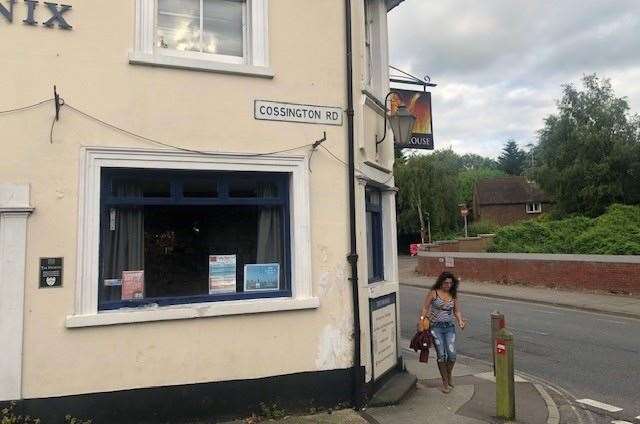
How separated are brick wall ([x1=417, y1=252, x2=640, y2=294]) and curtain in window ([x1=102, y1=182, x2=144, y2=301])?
57.9 feet

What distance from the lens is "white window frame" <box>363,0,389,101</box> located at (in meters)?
8.48

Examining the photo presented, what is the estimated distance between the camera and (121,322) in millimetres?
5672

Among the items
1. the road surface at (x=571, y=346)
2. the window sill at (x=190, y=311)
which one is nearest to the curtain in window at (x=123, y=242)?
the window sill at (x=190, y=311)

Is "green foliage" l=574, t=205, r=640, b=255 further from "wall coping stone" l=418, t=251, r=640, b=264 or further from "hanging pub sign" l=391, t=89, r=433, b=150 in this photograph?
"hanging pub sign" l=391, t=89, r=433, b=150

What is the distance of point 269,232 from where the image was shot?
671 centimetres

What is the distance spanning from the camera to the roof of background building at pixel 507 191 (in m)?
62.4

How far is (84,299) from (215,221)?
165 centimetres

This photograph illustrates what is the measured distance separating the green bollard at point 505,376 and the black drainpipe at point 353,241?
1600mm

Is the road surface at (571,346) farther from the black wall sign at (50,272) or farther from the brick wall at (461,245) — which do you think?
the brick wall at (461,245)

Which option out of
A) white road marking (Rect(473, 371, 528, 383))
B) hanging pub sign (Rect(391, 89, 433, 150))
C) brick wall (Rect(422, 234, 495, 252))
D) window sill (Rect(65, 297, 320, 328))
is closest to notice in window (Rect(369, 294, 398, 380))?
window sill (Rect(65, 297, 320, 328))

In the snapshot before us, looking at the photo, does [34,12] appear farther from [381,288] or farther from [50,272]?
[381,288]

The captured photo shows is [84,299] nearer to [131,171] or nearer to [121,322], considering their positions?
[121,322]

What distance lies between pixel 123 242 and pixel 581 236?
23012 millimetres

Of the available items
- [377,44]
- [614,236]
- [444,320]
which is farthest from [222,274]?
[614,236]
